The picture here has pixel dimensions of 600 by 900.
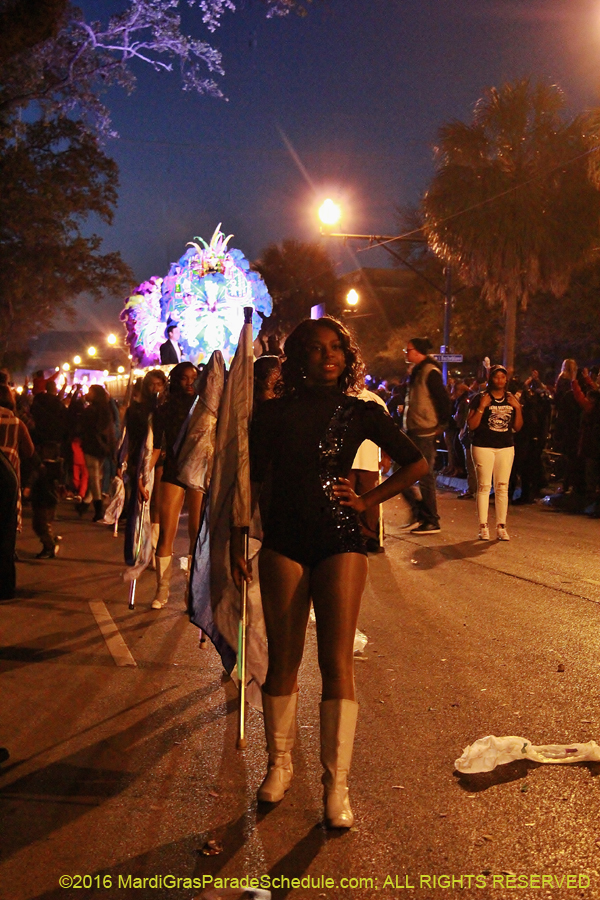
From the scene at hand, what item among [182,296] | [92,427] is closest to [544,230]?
[182,296]

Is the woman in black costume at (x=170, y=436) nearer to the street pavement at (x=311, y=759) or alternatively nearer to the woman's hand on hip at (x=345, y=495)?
the street pavement at (x=311, y=759)

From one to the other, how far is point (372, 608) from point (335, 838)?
423cm

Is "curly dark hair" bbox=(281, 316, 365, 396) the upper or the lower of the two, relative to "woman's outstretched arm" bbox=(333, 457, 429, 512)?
upper

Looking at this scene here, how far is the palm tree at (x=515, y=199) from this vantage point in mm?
24172

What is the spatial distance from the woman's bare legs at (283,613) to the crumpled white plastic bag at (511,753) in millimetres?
950

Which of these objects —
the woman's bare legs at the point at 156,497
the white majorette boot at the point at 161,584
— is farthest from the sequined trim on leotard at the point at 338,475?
the white majorette boot at the point at 161,584

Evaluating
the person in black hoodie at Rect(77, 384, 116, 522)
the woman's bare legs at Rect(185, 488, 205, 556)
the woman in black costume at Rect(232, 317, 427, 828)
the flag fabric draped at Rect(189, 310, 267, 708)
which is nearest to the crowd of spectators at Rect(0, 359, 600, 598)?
the person in black hoodie at Rect(77, 384, 116, 522)

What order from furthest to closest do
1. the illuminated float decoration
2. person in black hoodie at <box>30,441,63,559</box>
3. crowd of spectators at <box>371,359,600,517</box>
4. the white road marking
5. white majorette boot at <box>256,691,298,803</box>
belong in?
the illuminated float decoration → crowd of spectators at <box>371,359,600,517</box> → person in black hoodie at <box>30,441,63,559</box> → the white road marking → white majorette boot at <box>256,691,298,803</box>

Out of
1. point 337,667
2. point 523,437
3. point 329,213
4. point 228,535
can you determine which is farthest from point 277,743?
point 329,213

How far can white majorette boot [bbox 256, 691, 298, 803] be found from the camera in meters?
4.01

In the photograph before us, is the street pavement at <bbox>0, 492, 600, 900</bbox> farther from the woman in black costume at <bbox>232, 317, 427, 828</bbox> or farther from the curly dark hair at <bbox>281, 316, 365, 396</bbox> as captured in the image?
the curly dark hair at <bbox>281, 316, 365, 396</bbox>

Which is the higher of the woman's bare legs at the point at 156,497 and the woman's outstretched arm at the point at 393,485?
the woman's outstretched arm at the point at 393,485

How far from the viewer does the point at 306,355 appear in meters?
4.08

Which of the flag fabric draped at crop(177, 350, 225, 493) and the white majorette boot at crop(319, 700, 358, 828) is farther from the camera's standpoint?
the flag fabric draped at crop(177, 350, 225, 493)
